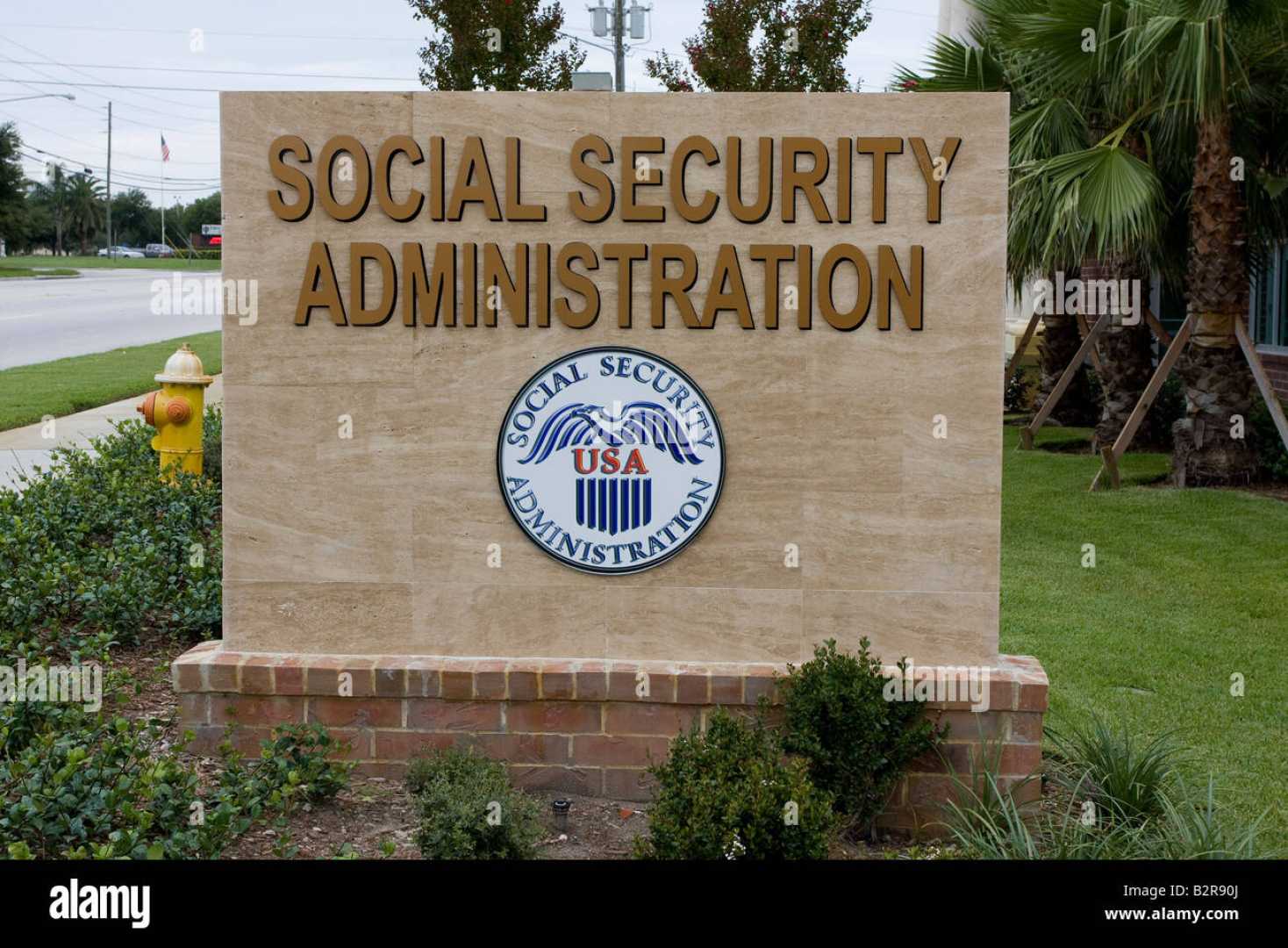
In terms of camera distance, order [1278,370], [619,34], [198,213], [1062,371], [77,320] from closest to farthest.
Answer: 1. [1278,370]
2. [1062,371]
3. [619,34]
4. [77,320]
5. [198,213]

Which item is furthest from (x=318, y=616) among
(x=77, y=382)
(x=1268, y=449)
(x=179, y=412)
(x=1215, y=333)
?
(x=77, y=382)

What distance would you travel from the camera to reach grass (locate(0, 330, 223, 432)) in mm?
15930

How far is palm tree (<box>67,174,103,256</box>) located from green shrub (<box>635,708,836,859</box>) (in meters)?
110

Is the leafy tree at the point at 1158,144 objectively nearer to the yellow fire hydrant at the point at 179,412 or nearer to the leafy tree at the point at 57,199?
the yellow fire hydrant at the point at 179,412

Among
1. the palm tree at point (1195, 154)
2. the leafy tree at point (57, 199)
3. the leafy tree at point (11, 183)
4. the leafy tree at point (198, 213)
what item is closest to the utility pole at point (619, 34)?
the palm tree at point (1195, 154)

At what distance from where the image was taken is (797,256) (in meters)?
5.31

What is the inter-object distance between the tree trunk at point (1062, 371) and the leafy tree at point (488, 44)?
7.47 metres

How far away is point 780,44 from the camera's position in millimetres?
20531

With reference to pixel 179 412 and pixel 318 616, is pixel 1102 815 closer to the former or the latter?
pixel 318 616

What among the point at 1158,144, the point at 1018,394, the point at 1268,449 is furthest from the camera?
the point at 1018,394

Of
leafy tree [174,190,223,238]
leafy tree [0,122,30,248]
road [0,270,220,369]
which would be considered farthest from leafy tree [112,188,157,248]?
road [0,270,220,369]

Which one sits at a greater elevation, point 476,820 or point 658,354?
point 658,354

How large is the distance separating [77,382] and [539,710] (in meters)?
14.9
